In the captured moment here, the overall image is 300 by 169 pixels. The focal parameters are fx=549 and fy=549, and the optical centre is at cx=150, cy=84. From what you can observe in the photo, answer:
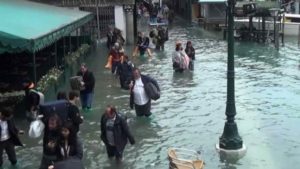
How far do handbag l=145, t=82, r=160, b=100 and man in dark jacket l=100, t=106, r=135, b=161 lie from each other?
3257 mm

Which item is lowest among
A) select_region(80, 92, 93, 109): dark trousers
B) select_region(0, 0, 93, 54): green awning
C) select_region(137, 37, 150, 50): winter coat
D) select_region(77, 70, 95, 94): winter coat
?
select_region(80, 92, 93, 109): dark trousers

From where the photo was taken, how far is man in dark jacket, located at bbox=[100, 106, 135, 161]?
36.2 feet

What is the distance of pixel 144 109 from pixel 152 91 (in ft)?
2.51

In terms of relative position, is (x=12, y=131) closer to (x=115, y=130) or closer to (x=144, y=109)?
(x=115, y=130)

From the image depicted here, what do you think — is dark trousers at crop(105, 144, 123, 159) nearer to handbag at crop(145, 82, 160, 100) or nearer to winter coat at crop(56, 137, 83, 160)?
winter coat at crop(56, 137, 83, 160)

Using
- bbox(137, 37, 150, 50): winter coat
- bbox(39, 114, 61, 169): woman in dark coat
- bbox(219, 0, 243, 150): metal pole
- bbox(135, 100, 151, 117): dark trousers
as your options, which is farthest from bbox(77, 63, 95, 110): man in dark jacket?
bbox(137, 37, 150, 50): winter coat

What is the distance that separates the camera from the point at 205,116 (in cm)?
1573

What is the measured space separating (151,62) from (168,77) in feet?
15.4

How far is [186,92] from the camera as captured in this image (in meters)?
19.2

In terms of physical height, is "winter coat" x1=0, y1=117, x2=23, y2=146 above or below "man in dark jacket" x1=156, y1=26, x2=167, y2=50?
below

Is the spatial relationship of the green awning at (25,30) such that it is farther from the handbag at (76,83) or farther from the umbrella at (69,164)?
the umbrella at (69,164)

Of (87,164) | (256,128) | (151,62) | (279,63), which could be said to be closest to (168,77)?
(151,62)

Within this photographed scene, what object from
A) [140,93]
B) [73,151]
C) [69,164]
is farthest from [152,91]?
[69,164]

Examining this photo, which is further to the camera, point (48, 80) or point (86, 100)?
point (48, 80)
